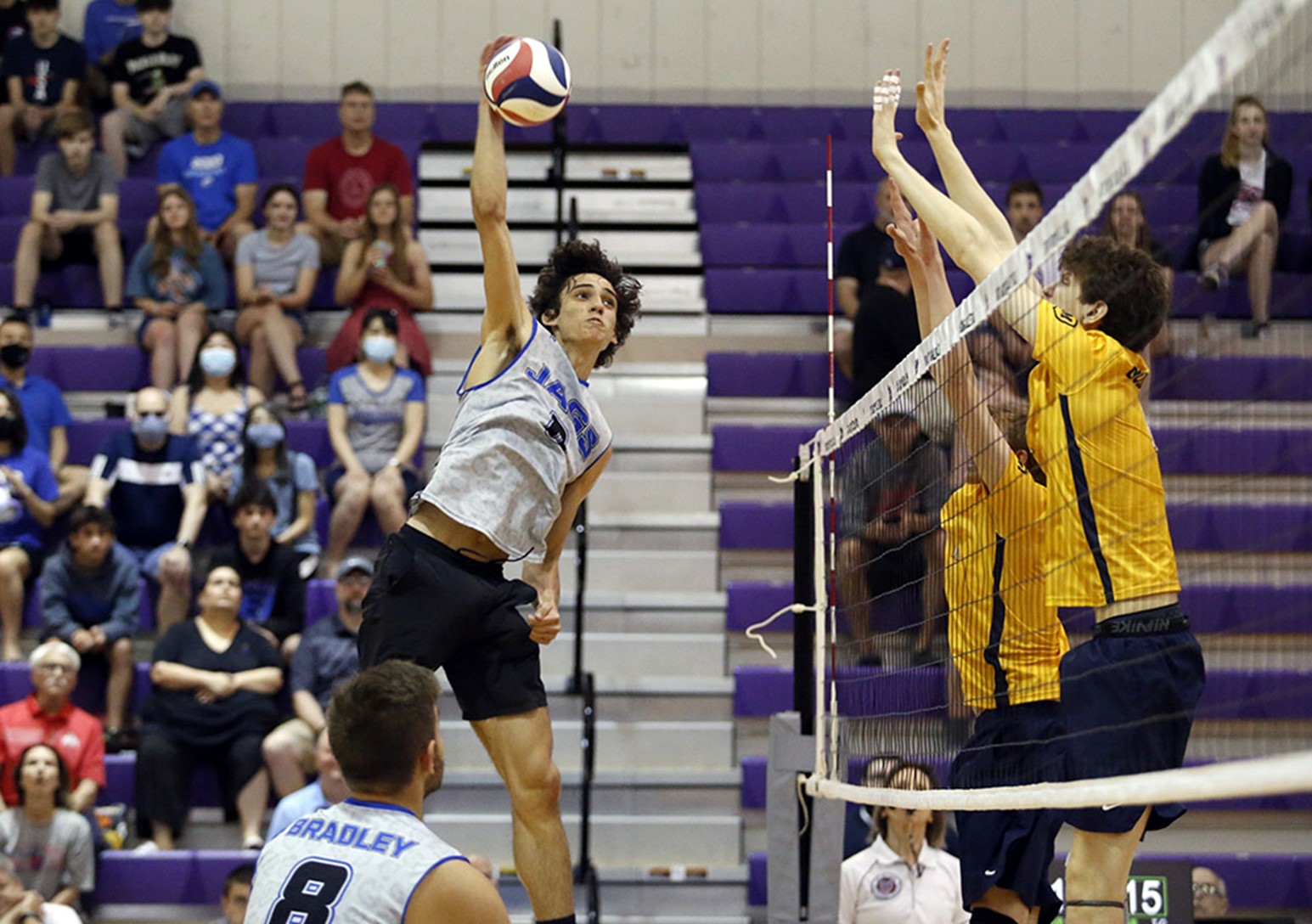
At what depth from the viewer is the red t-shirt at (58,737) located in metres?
9.12

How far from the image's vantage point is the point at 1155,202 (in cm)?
1370

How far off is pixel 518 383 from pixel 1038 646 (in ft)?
5.93

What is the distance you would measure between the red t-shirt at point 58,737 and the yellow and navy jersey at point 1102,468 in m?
6.26

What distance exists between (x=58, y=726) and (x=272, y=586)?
1.62 metres

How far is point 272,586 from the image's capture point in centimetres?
1043

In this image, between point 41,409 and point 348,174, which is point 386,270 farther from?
point 41,409

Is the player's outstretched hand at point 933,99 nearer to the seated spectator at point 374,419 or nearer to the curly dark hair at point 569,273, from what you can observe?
the curly dark hair at point 569,273

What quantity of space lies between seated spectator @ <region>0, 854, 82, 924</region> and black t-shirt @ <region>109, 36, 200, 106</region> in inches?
328

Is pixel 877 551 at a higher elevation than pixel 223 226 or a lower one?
lower

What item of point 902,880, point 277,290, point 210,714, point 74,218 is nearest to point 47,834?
point 210,714

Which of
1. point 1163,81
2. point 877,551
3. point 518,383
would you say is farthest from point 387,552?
point 1163,81

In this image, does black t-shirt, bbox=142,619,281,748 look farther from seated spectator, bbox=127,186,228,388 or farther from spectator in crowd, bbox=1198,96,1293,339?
spectator in crowd, bbox=1198,96,1293,339

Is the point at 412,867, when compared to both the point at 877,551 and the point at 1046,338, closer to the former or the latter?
the point at 1046,338

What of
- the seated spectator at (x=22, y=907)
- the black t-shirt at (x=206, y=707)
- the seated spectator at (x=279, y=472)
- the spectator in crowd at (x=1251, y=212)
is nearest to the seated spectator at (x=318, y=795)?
the black t-shirt at (x=206, y=707)
